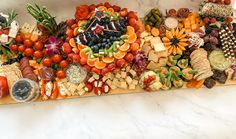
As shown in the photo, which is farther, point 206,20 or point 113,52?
point 206,20

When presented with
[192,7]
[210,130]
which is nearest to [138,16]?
[192,7]

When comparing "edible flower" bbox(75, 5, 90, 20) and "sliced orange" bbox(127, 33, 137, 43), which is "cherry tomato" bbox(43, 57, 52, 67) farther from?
"sliced orange" bbox(127, 33, 137, 43)

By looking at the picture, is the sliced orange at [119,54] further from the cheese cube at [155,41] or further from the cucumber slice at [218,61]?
A: the cucumber slice at [218,61]

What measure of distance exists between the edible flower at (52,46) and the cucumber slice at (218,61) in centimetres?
63

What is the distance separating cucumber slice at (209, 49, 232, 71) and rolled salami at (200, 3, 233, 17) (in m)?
0.16

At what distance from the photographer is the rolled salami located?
1.42 meters

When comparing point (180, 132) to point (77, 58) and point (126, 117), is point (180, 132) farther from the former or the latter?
point (77, 58)

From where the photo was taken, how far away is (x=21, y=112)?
1465mm

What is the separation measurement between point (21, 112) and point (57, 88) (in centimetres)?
20

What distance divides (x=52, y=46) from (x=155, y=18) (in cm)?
43

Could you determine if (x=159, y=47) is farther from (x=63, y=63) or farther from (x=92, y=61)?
(x=63, y=63)

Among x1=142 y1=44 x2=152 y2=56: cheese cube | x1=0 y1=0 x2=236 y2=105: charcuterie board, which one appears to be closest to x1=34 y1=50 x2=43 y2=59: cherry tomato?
x1=0 y1=0 x2=236 y2=105: charcuterie board

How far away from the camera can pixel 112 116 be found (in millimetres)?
1466

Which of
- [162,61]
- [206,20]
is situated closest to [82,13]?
[162,61]
